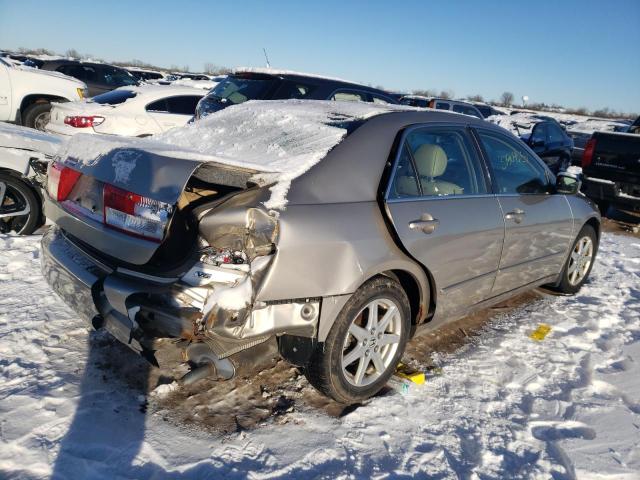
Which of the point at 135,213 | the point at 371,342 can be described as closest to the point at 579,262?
the point at 371,342

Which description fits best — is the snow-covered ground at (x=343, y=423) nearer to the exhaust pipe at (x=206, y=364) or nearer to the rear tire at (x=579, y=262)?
the exhaust pipe at (x=206, y=364)

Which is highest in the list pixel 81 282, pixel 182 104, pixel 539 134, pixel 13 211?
pixel 539 134

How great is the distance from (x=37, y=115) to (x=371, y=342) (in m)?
9.82

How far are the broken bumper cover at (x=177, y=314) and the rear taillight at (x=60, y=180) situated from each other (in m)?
0.61

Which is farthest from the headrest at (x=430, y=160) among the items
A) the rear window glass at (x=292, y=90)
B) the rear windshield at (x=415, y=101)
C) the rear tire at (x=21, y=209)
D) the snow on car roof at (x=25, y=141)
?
the rear windshield at (x=415, y=101)

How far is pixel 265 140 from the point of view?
2982mm

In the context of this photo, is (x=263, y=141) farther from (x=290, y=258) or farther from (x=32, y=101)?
(x=32, y=101)

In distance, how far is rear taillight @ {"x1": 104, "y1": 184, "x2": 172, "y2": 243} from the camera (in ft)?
7.37

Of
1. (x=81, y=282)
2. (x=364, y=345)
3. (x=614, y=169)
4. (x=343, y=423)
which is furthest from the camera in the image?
(x=614, y=169)

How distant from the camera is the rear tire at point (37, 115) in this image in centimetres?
964

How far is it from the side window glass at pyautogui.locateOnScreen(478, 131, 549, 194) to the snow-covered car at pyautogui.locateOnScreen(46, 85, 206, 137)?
581 cm

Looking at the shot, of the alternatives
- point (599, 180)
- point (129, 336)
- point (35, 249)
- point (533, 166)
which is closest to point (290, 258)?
point (129, 336)

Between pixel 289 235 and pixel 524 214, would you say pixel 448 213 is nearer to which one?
pixel 524 214

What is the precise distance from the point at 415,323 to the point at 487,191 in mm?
1120
